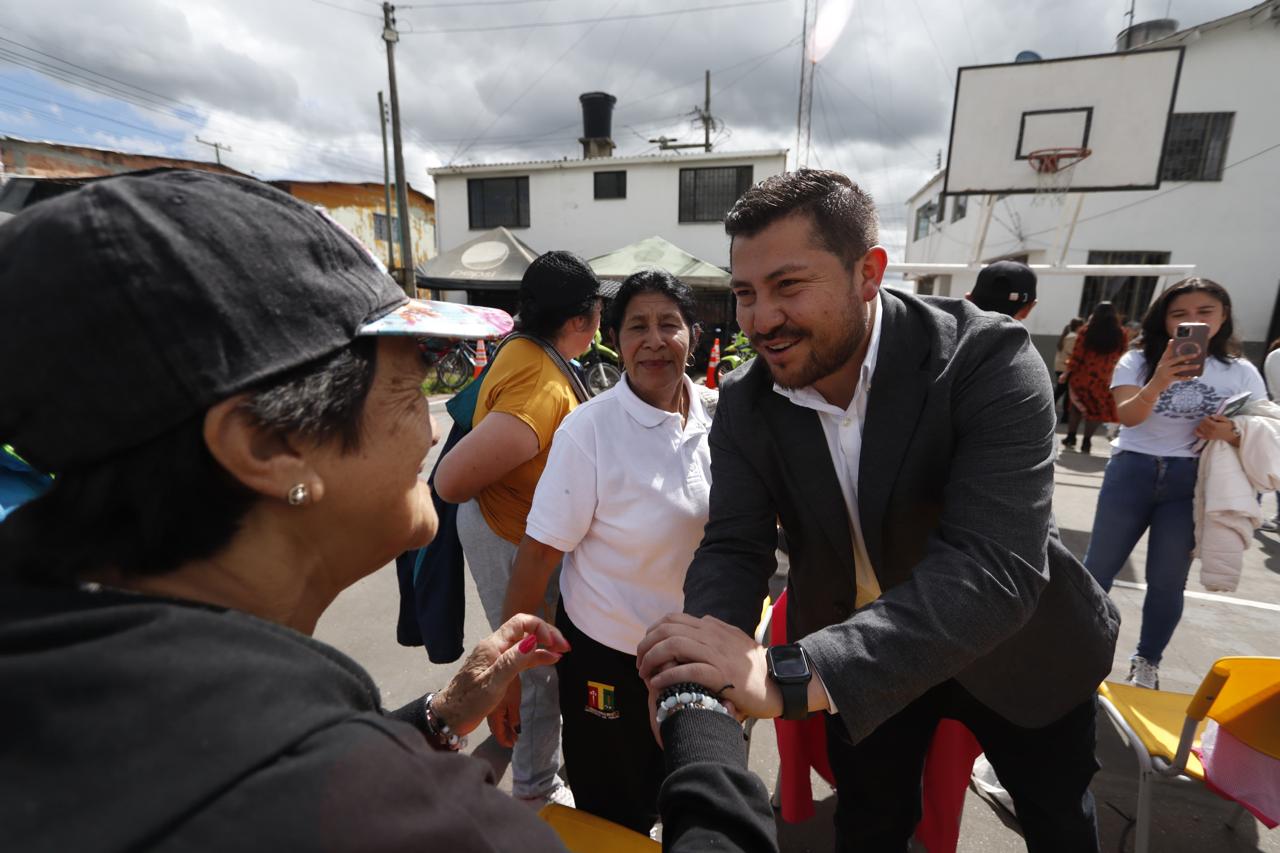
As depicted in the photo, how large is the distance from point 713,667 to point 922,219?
2970 centimetres

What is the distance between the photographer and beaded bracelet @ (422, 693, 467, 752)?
4.13 feet

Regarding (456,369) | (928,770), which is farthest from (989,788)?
(456,369)

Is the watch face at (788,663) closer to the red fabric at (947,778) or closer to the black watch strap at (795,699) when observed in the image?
the black watch strap at (795,699)

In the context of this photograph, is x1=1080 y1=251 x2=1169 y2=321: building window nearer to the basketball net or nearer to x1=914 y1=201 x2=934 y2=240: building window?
the basketball net

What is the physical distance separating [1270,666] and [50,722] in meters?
2.67

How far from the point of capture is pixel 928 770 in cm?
205

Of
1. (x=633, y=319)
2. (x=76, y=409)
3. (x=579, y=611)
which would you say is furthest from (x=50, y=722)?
(x=633, y=319)

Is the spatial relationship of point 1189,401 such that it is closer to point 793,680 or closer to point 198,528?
point 793,680

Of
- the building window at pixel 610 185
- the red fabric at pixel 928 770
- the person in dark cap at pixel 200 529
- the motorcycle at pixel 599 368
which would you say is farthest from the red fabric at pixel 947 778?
the building window at pixel 610 185

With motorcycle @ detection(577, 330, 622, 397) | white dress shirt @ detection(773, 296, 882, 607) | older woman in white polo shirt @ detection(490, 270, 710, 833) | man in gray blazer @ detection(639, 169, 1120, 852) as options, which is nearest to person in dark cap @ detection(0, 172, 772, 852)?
man in gray blazer @ detection(639, 169, 1120, 852)

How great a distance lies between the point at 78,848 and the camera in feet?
1.46

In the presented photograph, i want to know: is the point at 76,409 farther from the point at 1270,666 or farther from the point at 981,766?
the point at 981,766

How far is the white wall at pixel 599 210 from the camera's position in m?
18.0

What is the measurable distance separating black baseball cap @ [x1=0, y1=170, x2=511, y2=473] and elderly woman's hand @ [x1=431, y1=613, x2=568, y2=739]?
802 mm
